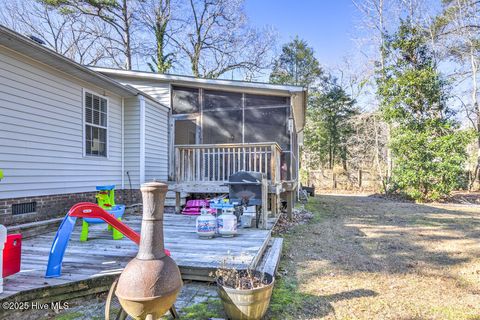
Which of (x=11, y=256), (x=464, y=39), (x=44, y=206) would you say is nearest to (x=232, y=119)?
(x=44, y=206)

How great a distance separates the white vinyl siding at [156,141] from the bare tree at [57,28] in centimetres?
1126

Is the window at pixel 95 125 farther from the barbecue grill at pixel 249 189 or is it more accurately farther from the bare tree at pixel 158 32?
the bare tree at pixel 158 32

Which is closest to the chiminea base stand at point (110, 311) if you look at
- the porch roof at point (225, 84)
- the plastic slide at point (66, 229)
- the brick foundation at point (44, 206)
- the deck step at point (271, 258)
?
the plastic slide at point (66, 229)

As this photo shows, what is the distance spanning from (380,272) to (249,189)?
2619mm

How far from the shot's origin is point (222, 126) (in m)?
8.99

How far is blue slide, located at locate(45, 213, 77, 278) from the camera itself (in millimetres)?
2867

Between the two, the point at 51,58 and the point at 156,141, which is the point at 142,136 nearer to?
the point at 156,141

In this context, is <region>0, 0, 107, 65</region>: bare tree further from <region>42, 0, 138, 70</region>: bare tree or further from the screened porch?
the screened porch

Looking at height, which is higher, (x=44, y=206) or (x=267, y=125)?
(x=267, y=125)

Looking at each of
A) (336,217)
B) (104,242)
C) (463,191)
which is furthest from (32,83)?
(463,191)

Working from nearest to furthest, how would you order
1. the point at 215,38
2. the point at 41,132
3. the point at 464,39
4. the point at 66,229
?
the point at 66,229 → the point at 41,132 → the point at 464,39 → the point at 215,38

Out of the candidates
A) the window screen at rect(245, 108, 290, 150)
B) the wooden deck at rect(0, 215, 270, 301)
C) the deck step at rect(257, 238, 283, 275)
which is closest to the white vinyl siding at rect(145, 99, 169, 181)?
the window screen at rect(245, 108, 290, 150)

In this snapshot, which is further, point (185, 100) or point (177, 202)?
point (185, 100)

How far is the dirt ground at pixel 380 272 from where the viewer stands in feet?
9.30
